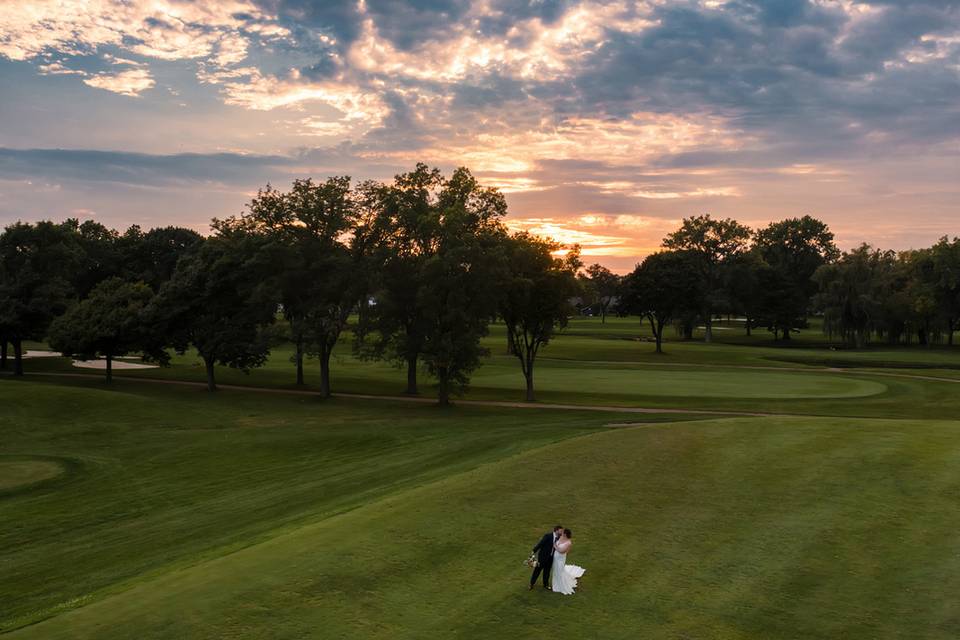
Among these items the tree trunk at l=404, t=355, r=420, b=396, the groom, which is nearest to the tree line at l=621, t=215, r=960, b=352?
A: the tree trunk at l=404, t=355, r=420, b=396

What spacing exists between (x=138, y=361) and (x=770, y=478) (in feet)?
285

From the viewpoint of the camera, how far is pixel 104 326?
6688cm

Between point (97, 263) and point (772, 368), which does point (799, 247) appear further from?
point (97, 263)

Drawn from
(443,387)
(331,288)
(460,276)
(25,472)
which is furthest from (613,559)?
(331,288)

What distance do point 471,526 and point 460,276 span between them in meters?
34.4

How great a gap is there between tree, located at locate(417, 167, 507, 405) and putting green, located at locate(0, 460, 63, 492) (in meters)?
26.8

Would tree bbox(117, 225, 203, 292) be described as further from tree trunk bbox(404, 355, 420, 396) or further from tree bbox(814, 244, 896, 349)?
tree bbox(814, 244, 896, 349)

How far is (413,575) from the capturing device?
17.2 m

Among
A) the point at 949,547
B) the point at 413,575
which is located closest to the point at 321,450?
the point at 413,575

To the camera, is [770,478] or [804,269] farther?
[804,269]

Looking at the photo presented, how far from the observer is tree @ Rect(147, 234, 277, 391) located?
6372 centimetres

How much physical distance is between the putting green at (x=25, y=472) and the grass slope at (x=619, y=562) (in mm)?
17388

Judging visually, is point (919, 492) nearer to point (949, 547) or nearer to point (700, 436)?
point (949, 547)

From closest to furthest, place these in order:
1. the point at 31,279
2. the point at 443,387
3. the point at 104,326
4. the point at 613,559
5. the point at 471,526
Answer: the point at 613,559
the point at 471,526
the point at 443,387
the point at 104,326
the point at 31,279
